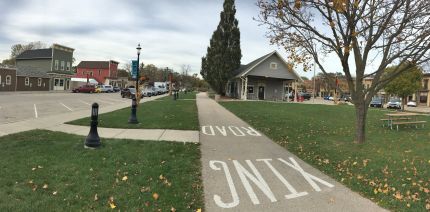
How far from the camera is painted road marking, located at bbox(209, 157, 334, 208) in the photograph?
570 cm

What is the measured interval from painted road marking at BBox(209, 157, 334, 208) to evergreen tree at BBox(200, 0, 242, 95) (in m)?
33.9

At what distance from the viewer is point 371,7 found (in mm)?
9742

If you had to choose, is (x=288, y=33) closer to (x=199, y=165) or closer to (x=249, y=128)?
(x=249, y=128)

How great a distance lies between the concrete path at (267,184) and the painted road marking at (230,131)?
260 centimetres

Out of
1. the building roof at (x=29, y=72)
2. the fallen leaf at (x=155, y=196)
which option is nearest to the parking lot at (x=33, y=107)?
the fallen leaf at (x=155, y=196)

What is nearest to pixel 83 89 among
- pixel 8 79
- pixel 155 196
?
pixel 8 79

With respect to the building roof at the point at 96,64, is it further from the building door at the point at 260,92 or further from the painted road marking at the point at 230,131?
the painted road marking at the point at 230,131

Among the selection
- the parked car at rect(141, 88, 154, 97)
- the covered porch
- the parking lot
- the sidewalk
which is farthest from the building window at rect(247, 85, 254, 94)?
the sidewalk

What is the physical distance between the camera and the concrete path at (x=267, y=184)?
5.47 m

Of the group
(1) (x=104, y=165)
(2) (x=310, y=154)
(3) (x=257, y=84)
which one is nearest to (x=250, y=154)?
(2) (x=310, y=154)

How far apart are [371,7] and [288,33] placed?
2646 mm

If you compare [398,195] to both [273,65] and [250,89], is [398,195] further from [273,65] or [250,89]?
[250,89]

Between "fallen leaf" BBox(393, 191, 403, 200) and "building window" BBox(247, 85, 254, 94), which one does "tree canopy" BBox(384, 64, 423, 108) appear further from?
"fallen leaf" BBox(393, 191, 403, 200)

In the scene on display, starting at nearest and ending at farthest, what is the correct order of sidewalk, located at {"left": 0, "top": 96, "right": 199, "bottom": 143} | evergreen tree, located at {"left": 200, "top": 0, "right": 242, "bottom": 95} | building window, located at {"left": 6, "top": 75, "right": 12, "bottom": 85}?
sidewalk, located at {"left": 0, "top": 96, "right": 199, "bottom": 143}
evergreen tree, located at {"left": 200, "top": 0, "right": 242, "bottom": 95}
building window, located at {"left": 6, "top": 75, "right": 12, "bottom": 85}
